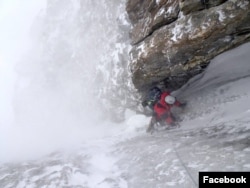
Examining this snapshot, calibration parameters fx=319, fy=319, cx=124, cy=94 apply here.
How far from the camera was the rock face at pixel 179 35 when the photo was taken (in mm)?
8125

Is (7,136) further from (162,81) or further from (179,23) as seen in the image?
(179,23)

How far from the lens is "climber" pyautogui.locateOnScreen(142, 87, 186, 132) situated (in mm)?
10609

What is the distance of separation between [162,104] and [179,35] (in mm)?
2653

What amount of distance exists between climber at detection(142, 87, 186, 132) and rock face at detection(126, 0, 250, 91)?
0.32 meters

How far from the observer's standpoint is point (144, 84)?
420 inches

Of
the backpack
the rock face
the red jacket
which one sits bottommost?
the red jacket

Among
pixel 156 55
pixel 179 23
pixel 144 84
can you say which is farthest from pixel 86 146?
pixel 179 23

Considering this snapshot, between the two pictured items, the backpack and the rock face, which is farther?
the backpack

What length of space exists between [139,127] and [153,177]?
551 cm

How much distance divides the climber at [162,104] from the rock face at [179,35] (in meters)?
0.32

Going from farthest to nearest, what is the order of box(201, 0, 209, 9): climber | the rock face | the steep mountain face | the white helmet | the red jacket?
the steep mountain face, the red jacket, the white helmet, box(201, 0, 209, 9): climber, the rock face

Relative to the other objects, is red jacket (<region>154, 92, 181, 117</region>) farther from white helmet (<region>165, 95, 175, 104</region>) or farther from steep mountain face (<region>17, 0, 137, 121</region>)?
steep mountain face (<region>17, 0, 137, 121</region>)

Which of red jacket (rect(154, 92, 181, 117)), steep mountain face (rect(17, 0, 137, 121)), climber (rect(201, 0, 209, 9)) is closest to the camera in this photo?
climber (rect(201, 0, 209, 9))

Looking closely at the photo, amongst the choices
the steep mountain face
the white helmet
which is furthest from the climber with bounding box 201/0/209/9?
the steep mountain face
